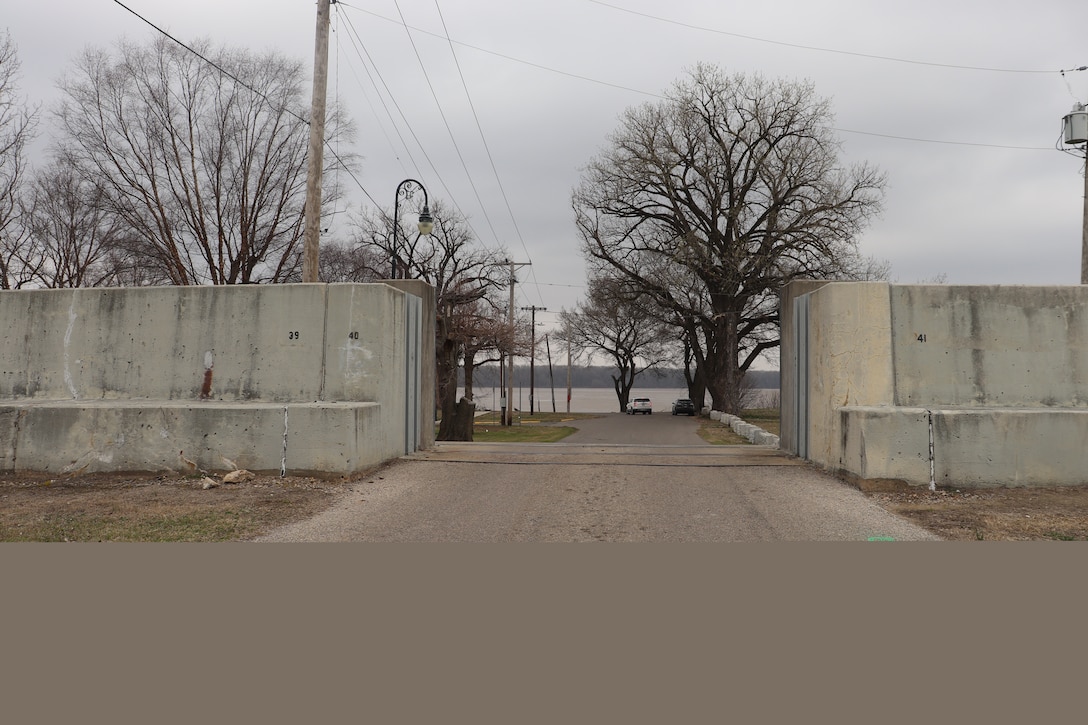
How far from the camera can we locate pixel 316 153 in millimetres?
14172

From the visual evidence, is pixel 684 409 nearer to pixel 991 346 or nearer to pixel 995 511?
pixel 991 346

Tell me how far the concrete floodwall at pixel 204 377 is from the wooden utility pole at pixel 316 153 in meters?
2.53

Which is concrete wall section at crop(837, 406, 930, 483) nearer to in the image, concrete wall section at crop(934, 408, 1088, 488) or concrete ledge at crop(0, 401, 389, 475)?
concrete wall section at crop(934, 408, 1088, 488)

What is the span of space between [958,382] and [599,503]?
558cm

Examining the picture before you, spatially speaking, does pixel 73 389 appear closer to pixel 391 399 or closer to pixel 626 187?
pixel 391 399

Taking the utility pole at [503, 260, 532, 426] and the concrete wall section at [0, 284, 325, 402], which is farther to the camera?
the utility pole at [503, 260, 532, 426]

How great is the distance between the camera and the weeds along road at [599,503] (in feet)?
25.3

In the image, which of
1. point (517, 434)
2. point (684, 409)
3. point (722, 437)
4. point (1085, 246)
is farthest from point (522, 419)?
point (1085, 246)

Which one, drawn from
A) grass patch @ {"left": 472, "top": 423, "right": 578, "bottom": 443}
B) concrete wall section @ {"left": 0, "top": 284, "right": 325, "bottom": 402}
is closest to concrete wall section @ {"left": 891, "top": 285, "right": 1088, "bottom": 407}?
concrete wall section @ {"left": 0, "top": 284, "right": 325, "bottom": 402}

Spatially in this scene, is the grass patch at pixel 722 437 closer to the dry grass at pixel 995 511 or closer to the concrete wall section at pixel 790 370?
the concrete wall section at pixel 790 370

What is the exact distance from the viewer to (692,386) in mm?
63531

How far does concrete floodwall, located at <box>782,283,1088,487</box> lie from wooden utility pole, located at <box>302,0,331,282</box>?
9.30 m

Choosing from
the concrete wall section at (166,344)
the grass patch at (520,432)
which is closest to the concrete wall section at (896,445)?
the concrete wall section at (166,344)

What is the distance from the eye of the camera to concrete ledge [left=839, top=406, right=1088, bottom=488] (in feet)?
31.9
